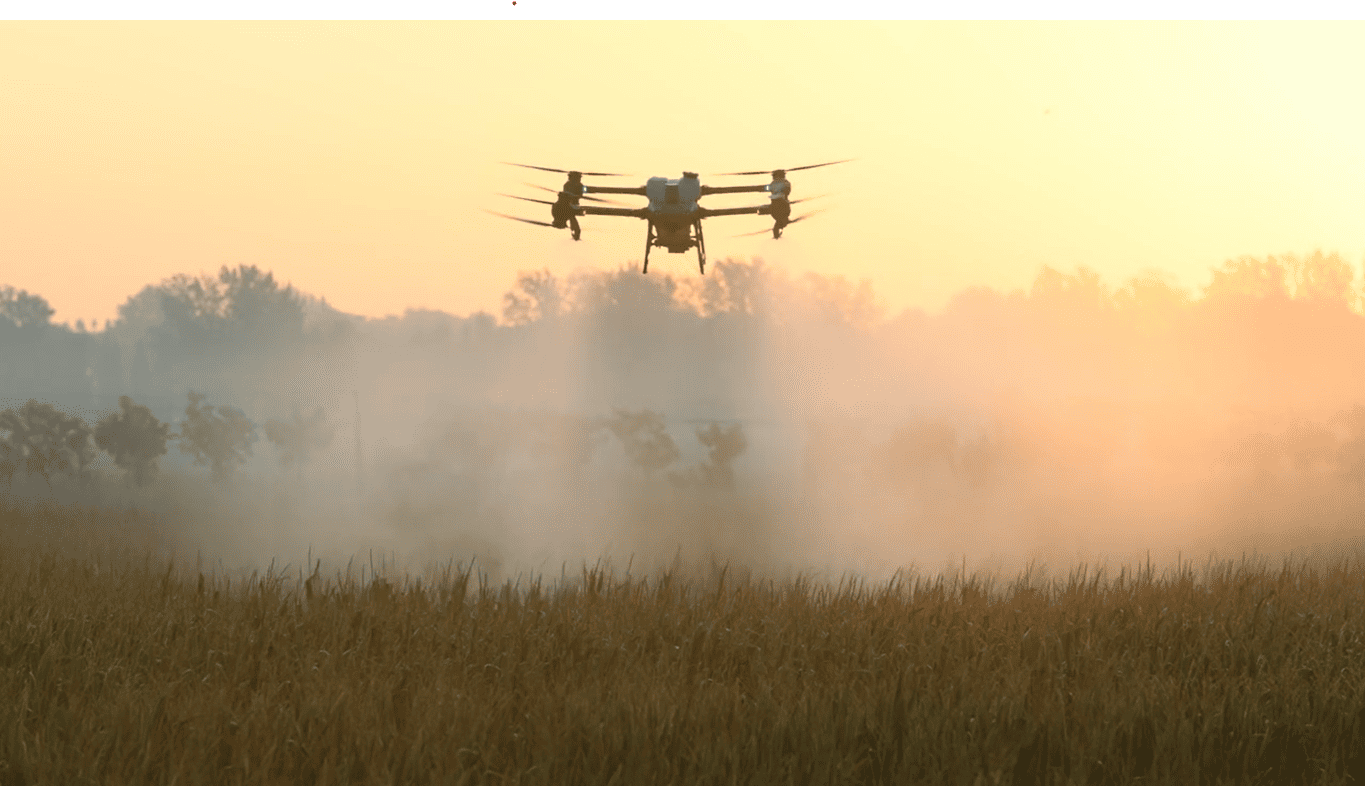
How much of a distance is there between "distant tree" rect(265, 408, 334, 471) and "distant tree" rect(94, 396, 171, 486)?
2583 centimetres

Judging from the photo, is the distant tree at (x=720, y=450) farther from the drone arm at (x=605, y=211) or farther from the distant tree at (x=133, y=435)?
the drone arm at (x=605, y=211)

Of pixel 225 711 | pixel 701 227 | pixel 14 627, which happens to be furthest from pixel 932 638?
pixel 701 227

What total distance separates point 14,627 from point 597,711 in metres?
7.46

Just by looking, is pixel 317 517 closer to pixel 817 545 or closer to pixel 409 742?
pixel 817 545

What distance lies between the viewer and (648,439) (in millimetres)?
114062

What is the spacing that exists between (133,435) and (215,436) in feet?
52.8

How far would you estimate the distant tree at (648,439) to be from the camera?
114 metres

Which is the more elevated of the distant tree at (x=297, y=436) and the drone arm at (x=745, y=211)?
the drone arm at (x=745, y=211)

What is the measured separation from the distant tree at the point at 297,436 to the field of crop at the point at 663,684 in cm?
9452

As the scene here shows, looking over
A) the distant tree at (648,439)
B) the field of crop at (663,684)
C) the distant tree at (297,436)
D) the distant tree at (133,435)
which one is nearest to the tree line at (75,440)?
the distant tree at (133,435)

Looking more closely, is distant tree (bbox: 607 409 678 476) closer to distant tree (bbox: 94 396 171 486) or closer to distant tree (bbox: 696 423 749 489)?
distant tree (bbox: 696 423 749 489)

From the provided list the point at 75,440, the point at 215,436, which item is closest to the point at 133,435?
the point at 75,440

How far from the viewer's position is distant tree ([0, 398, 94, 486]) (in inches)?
2968

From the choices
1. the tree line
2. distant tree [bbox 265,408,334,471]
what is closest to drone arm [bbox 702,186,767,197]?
the tree line
